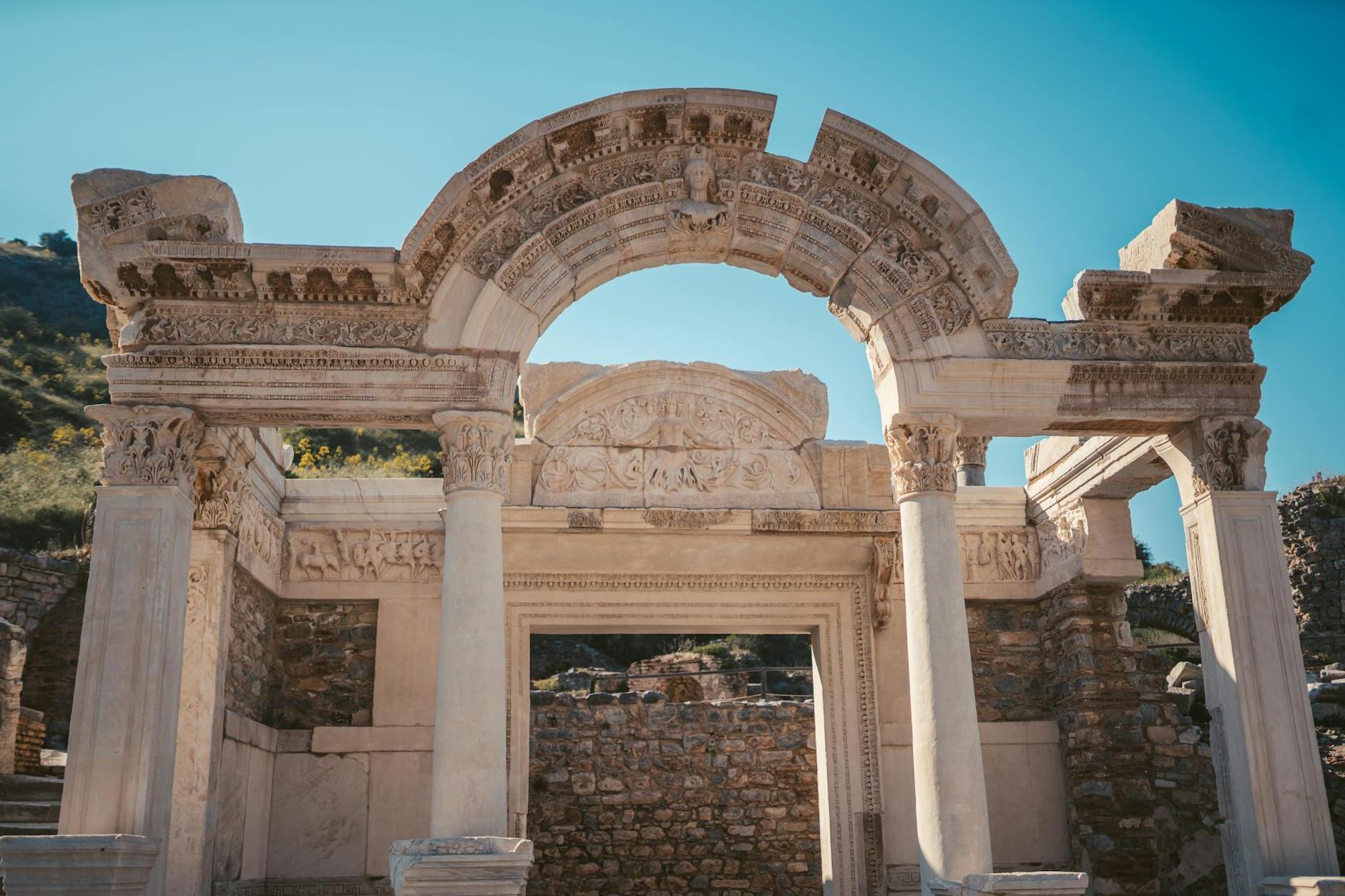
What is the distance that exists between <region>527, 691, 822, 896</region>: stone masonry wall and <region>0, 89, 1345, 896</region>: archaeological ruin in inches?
130

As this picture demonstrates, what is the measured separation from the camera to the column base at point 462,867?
632cm

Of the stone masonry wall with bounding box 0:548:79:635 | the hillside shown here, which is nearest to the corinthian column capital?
the stone masonry wall with bounding box 0:548:79:635

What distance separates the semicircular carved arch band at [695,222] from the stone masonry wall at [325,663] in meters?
3.34

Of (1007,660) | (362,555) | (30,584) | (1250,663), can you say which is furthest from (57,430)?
(1250,663)

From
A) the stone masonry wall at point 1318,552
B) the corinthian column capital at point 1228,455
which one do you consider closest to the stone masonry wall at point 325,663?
the corinthian column capital at point 1228,455

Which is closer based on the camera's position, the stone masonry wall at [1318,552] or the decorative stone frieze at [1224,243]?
the decorative stone frieze at [1224,243]

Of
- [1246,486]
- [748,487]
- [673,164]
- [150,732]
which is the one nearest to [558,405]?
[748,487]

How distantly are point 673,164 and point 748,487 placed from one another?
317 centimetres

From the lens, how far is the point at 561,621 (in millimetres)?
10430

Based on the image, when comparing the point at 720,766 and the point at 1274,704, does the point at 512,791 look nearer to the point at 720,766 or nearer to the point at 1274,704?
the point at 720,766

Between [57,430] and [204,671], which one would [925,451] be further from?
[57,430]

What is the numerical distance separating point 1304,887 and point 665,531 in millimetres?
5176

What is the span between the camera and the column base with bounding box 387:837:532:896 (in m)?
6.32

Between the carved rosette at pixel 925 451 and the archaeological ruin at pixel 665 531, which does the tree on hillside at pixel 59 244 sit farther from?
the carved rosette at pixel 925 451
